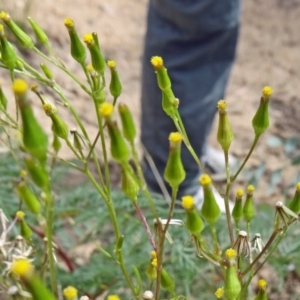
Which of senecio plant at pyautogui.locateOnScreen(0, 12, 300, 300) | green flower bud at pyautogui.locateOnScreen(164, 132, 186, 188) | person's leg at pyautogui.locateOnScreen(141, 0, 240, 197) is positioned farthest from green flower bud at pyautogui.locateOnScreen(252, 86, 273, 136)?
person's leg at pyautogui.locateOnScreen(141, 0, 240, 197)

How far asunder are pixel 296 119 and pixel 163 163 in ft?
2.53

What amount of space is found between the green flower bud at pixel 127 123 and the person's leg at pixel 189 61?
827mm

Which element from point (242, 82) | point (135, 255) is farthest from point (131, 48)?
point (135, 255)

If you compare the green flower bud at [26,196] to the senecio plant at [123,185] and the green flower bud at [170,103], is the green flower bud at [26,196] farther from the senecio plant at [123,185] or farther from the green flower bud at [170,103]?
the green flower bud at [170,103]

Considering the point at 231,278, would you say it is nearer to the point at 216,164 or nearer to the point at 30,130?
the point at 30,130

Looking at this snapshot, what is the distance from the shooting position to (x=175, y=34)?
1244mm

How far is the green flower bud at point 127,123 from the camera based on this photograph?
1.25 feet

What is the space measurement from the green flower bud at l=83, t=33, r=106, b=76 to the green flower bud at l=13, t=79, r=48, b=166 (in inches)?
6.0

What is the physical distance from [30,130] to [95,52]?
0.54ft

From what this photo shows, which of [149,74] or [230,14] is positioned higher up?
[230,14]

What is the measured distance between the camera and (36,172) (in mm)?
352

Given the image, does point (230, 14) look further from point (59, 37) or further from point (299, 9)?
point (299, 9)

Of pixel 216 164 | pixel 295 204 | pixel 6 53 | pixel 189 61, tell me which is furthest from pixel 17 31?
pixel 216 164

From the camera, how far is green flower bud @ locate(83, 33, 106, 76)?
47 cm
